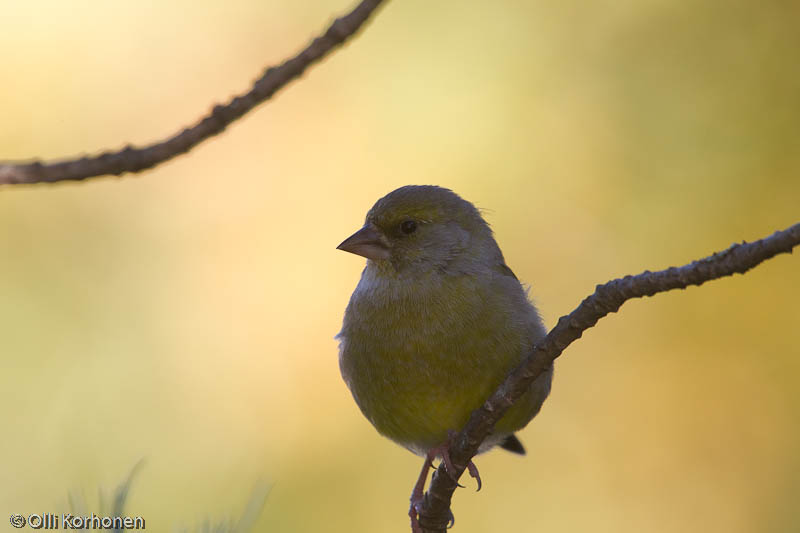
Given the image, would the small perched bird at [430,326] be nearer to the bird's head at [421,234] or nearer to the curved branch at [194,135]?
the bird's head at [421,234]

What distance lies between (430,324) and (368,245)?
591 mm

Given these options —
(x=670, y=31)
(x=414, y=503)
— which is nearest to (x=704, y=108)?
(x=670, y=31)

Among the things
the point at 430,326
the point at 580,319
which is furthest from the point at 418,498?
the point at 580,319

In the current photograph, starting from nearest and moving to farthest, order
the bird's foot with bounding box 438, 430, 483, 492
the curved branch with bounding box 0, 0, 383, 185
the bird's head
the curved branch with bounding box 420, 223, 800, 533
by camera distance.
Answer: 1. the curved branch with bounding box 0, 0, 383, 185
2. the curved branch with bounding box 420, 223, 800, 533
3. the bird's foot with bounding box 438, 430, 483, 492
4. the bird's head

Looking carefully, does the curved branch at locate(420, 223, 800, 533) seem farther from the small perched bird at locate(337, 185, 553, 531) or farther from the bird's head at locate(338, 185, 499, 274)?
the bird's head at locate(338, 185, 499, 274)

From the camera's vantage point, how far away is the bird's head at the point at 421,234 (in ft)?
13.0

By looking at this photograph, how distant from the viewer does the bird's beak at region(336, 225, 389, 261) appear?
4.01 metres

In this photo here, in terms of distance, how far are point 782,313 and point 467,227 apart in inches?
107

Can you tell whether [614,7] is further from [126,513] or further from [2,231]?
[126,513]

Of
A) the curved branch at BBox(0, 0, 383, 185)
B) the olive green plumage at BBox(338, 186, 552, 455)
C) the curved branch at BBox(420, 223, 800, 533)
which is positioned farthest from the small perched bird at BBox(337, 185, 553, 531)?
the curved branch at BBox(0, 0, 383, 185)

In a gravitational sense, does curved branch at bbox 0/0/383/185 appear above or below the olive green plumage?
below

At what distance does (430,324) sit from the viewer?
3.60m

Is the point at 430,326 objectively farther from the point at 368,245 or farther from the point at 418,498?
the point at 418,498

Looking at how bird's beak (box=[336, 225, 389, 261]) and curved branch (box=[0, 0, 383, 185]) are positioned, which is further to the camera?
bird's beak (box=[336, 225, 389, 261])
